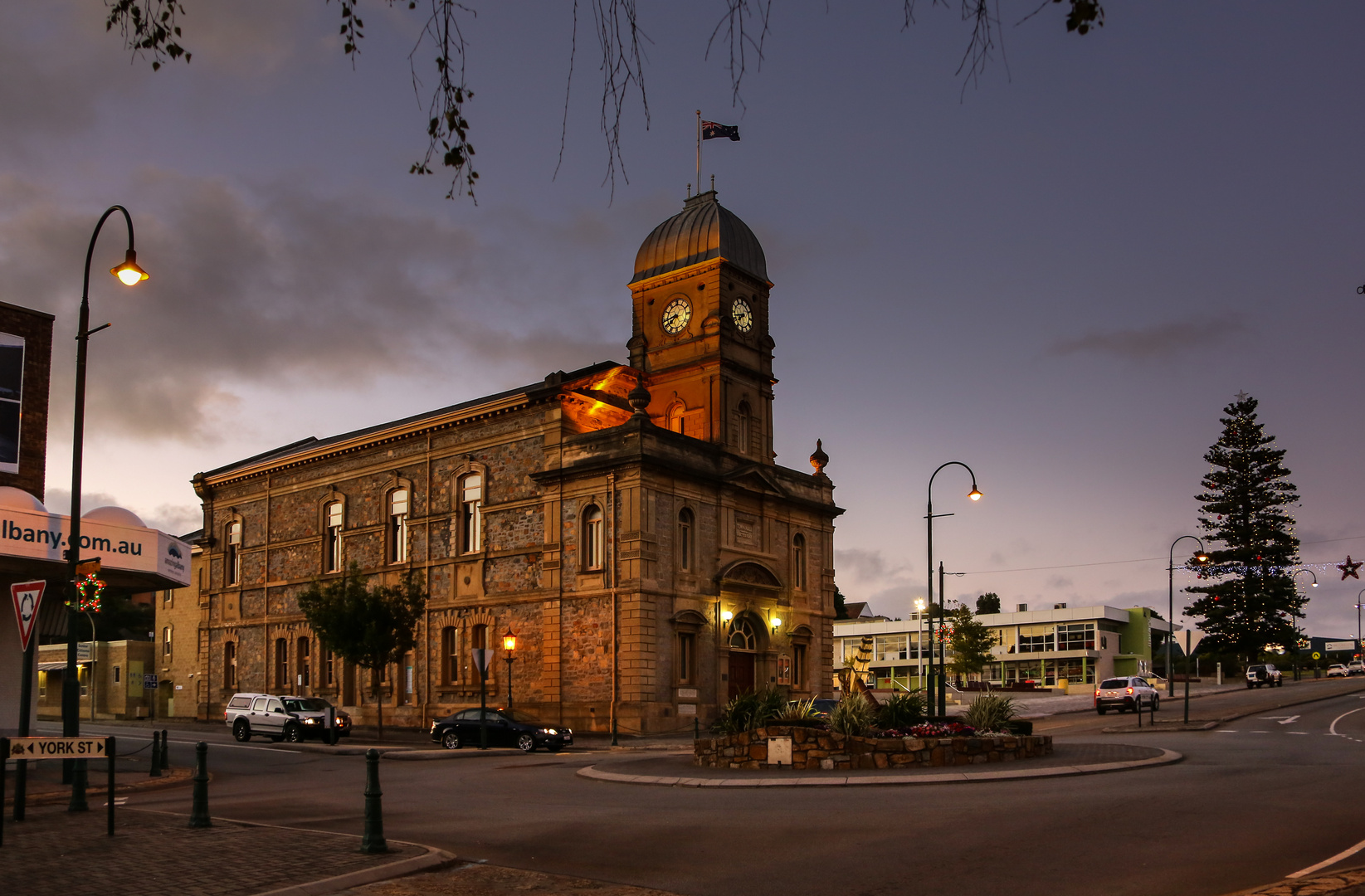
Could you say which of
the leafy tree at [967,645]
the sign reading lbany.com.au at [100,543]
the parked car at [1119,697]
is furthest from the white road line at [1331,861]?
the leafy tree at [967,645]

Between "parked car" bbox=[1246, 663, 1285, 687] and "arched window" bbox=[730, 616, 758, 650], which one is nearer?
"arched window" bbox=[730, 616, 758, 650]

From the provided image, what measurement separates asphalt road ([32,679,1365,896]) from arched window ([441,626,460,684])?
24303mm

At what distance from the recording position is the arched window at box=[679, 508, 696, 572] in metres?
43.7

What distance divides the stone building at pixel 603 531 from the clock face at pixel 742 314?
11 cm

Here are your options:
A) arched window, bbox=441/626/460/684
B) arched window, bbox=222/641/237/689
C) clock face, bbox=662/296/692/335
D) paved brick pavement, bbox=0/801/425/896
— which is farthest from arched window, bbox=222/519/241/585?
paved brick pavement, bbox=0/801/425/896

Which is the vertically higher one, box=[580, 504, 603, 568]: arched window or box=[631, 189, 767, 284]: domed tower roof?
box=[631, 189, 767, 284]: domed tower roof

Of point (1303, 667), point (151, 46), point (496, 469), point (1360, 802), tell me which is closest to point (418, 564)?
point (496, 469)

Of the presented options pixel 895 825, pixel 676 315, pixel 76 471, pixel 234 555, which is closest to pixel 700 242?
pixel 676 315

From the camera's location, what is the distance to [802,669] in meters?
50.0

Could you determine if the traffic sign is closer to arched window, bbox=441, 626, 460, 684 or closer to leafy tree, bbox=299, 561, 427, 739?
leafy tree, bbox=299, 561, 427, 739

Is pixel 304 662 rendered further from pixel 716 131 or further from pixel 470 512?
pixel 716 131

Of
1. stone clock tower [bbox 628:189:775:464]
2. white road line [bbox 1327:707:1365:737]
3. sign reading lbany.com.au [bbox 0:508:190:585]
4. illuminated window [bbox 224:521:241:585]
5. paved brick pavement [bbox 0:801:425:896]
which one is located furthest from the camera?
illuminated window [bbox 224:521:241:585]

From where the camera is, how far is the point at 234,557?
193 feet

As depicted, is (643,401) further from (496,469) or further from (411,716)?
(411,716)
